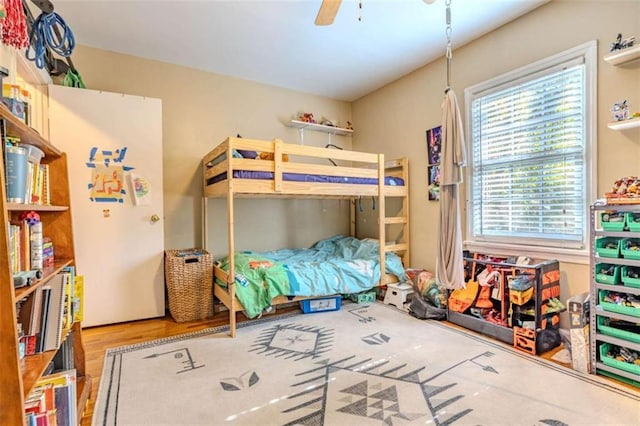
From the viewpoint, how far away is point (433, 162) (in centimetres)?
357

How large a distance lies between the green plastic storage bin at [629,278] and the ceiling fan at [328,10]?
207cm

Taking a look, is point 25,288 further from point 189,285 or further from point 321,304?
point 321,304

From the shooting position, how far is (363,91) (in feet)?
14.8

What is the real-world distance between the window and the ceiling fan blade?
1788 millimetres

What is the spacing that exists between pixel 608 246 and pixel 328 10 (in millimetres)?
2378

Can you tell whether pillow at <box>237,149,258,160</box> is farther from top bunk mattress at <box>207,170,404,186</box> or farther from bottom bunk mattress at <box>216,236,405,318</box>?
bottom bunk mattress at <box>216,236,405,318</box>

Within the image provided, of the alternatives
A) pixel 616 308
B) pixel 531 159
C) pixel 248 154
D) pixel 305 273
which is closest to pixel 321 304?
pixel 305 273

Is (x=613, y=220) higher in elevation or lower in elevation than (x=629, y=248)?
higher

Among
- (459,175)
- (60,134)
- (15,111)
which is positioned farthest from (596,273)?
(60,134)

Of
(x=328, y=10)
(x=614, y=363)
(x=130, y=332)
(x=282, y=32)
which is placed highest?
(x=282, y=32)

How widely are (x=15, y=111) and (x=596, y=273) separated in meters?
3.18

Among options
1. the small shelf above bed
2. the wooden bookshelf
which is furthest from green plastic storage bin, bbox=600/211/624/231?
the small shelf above bed

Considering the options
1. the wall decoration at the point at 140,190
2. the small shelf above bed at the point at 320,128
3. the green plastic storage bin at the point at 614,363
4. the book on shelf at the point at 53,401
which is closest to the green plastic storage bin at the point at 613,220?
the green plastic storage bin at the point at 614,363

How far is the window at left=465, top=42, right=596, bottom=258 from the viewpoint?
243 cm
